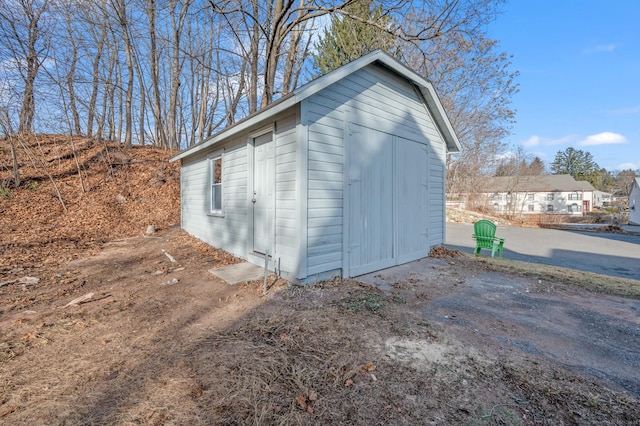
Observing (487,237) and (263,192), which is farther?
(487,237)

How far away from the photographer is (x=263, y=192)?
5215 mm

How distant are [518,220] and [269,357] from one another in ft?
79.5

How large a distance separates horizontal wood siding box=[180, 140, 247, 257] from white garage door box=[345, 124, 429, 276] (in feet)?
7.88

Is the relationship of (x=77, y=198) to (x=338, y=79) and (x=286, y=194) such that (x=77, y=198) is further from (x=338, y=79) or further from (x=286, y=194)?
(x=338, y=79)

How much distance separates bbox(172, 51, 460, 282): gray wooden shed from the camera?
4.30 m

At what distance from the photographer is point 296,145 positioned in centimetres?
427

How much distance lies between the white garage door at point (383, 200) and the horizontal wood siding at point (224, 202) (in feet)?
7.88

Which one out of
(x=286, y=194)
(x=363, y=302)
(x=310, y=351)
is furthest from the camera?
(x=286, y=194)

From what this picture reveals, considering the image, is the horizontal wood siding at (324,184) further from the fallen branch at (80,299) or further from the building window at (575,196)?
the building window at (575,196)

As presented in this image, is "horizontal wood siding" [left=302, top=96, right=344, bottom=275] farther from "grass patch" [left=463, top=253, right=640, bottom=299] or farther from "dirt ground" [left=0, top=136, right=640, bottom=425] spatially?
"grass patch" [left=463, top=253, right=640, bottom=299]

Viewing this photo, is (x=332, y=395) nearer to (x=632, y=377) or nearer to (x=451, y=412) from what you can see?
(x=451, y=412)

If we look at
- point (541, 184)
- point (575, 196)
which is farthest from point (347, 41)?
point (575, 196)

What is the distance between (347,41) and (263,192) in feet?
37.7

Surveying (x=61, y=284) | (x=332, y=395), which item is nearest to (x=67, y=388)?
(x=332, y=395)
